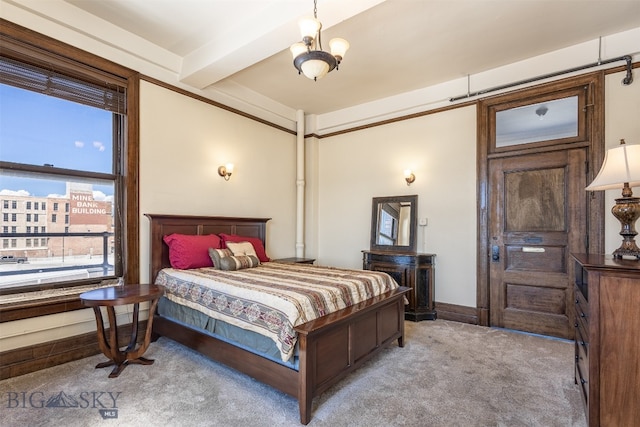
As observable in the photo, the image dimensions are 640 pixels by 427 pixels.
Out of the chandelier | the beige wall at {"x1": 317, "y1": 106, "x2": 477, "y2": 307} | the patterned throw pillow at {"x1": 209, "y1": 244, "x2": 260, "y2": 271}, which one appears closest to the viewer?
the chandelier

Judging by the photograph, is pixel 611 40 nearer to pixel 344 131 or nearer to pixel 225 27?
pixel 344 131

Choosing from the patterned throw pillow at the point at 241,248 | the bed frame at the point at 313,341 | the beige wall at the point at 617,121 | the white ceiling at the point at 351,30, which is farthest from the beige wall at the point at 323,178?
the patterned throw pillow at the point at 241,248

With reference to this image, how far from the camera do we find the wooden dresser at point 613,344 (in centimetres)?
164

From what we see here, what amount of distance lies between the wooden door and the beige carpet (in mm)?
655

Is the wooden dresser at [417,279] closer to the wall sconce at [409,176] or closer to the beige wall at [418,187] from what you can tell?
the beige wall at [418,187]

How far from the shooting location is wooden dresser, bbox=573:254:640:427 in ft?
5.39

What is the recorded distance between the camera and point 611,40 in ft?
10.7

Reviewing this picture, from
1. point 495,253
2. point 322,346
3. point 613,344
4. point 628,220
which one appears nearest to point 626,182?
point 628,220

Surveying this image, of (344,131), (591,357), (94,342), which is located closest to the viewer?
(591,357)

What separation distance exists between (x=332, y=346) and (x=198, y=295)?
132 centimetres

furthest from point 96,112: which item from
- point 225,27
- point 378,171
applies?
point 378,171

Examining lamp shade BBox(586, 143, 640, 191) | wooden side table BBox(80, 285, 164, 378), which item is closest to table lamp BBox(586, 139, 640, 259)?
lamp shade BBox(586, 143, 640, 191)

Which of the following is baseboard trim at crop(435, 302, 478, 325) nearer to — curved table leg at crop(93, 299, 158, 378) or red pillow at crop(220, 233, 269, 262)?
red pillow at crop(220, 233, 269, 262)

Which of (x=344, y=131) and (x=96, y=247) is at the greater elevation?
(x=344, y=131)
